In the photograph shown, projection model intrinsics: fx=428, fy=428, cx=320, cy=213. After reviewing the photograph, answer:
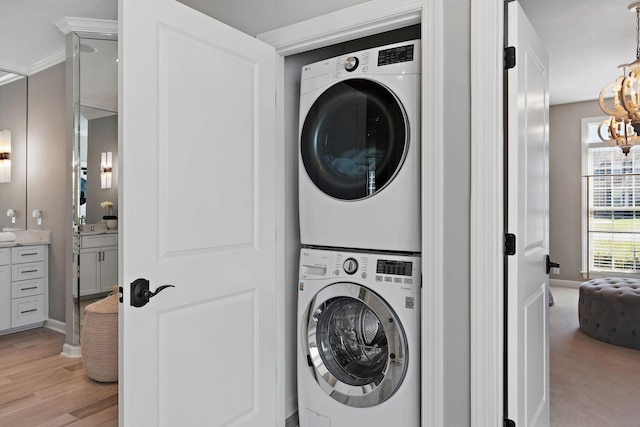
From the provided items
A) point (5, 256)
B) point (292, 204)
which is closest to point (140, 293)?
point (292, 204)

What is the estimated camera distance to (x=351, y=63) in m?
2.01

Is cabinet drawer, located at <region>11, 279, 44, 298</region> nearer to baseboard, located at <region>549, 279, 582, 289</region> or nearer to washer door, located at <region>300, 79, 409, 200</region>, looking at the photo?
washer door, located at <region>300, 79, 409, 200</region>

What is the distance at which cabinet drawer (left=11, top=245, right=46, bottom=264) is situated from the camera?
13.3 ft

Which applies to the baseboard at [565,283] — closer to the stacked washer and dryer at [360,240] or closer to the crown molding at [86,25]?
the stacked washer and dryer at [360,240]

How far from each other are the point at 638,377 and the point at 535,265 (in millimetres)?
1928

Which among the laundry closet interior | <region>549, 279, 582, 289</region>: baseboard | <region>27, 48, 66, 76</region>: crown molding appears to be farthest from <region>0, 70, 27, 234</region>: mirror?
<region>549, 279, 582, 289</region>: baseboard

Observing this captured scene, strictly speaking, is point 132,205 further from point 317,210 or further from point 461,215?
point 461,215

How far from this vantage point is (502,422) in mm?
1540

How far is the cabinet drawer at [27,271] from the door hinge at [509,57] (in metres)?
4.48

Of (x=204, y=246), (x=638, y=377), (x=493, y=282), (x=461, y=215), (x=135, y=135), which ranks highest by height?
(x=135, y=135)

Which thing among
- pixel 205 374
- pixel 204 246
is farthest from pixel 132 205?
pixel 205 374

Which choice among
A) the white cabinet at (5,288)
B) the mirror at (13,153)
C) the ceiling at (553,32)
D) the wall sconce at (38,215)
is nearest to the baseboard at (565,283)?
the ceiling at (553,32)

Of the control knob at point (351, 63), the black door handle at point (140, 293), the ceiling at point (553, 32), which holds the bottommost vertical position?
the black door handle at point (140, 293)

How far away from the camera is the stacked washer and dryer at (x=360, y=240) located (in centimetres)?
184
